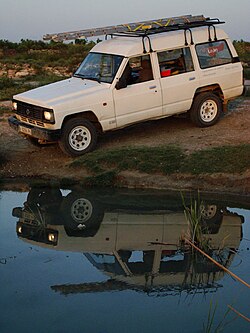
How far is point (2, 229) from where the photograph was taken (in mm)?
9594

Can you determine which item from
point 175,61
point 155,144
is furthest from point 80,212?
point 175,61

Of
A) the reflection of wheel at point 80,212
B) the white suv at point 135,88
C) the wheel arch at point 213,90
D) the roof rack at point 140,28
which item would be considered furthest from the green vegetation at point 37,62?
the reflection of wheel at point 80,212

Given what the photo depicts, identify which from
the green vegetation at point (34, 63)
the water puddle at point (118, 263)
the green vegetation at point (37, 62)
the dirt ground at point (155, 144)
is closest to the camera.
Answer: the water puddle at point (118, 263)

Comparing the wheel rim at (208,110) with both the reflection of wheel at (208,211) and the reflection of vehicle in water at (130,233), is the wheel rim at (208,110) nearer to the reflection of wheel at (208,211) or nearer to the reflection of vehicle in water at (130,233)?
the reflection of vehicle in water at (130,233)

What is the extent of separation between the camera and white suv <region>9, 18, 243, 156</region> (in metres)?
12.1

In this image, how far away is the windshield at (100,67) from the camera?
41.3 feet

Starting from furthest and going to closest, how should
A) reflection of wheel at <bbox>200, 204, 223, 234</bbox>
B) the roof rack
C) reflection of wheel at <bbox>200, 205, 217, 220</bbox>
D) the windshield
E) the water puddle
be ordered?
the roof rack < the windshield < reflection of wheel at <bbox>200, 205, 217, 220</bbox> < reflection of wheel at <bbox>200, 204, 223, 234</bbox> < the water puddle

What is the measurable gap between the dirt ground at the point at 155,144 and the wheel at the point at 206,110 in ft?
0.53

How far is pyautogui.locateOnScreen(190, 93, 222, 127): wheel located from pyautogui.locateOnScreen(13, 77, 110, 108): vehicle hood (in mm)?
2100

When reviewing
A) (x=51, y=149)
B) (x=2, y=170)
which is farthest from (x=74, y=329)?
(x=51, y=149)

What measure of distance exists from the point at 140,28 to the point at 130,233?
5.79 m

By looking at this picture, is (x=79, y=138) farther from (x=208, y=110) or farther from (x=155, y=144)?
(x=208, y=110)

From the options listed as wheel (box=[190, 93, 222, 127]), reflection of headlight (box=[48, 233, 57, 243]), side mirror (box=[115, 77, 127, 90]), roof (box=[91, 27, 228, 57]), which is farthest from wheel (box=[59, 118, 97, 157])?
reflection of headlight (box=[48, 233, 57, 243])

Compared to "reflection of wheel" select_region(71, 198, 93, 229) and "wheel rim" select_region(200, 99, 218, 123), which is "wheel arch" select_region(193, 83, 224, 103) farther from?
"reflection of wheel" select_region(71, 198, 93, 229)
